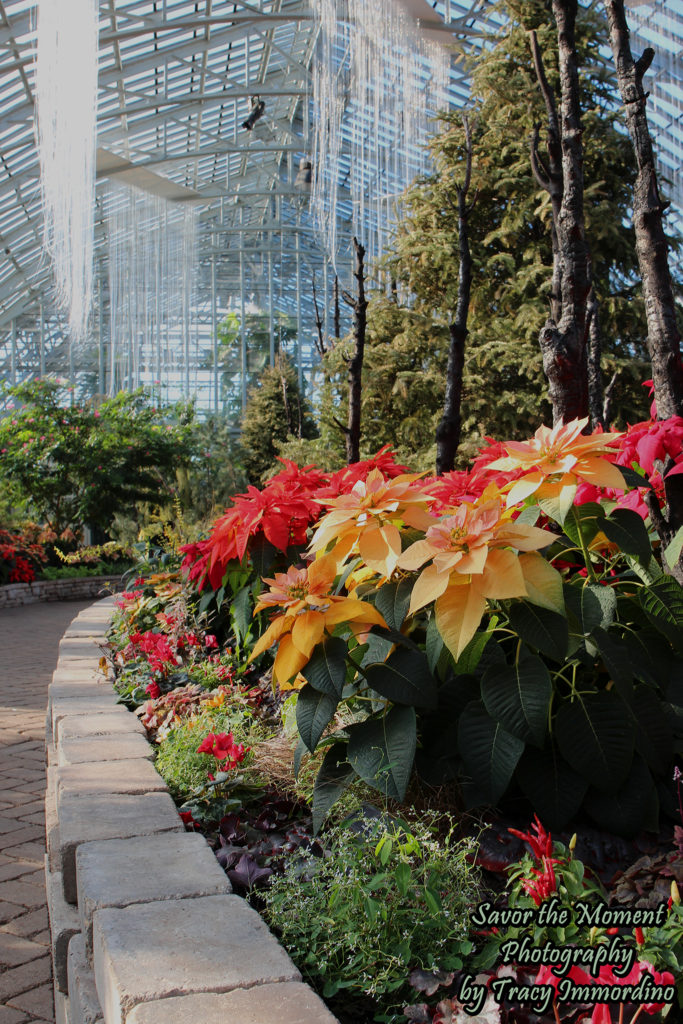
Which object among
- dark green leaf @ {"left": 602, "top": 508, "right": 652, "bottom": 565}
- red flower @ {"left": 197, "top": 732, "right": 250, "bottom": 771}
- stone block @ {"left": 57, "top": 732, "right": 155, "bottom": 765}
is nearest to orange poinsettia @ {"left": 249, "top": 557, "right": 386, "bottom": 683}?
dark green leaf @ {"left": 602, "top": 508, "right": 652, "bottom": 565}

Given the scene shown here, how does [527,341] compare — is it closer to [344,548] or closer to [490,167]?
[490,167]

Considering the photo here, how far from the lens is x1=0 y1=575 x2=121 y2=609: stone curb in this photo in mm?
8617

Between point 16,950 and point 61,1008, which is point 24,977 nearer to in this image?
point 16,950

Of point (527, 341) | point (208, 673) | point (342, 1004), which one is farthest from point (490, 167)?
point (342, 1004)

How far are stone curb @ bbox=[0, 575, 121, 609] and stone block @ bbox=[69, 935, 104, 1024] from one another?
22.7 ft

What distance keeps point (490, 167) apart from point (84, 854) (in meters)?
7.03

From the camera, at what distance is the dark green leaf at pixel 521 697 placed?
1176 millimetres

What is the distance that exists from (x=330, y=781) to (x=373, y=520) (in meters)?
0.44

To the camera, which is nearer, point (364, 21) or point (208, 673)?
point (208, 673)

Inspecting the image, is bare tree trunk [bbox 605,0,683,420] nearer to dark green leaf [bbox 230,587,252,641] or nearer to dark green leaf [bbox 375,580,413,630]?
dark green leaf [bbox 375,580,413,630]

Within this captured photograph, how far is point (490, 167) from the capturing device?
7.16m

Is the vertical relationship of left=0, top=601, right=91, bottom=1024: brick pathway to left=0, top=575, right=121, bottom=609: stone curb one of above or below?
above

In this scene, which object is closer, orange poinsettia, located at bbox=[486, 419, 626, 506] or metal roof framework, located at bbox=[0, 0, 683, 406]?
orange poinsettia, located at bbox=[486, 419, 626, 506]

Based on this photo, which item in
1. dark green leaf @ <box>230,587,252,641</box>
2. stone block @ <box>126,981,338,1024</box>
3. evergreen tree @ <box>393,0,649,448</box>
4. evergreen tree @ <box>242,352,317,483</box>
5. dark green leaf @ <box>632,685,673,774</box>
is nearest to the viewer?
stone block @ <box>126,981,338,1024</box>
